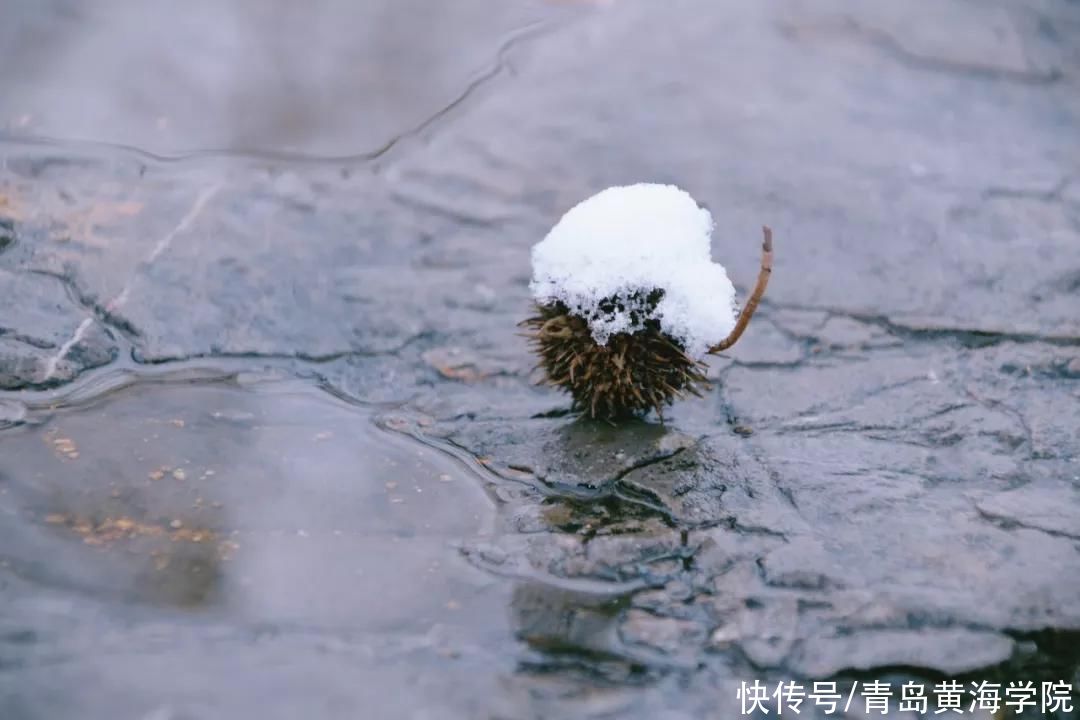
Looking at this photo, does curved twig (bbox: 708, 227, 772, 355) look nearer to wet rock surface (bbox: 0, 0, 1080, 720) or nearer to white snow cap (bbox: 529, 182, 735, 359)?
white snow cap (bbox: 529, 182, 735, 359)

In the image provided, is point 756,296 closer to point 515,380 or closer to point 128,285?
point 515,380

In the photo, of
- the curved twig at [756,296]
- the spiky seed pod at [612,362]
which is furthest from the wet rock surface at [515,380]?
the curved twig at [756,296]

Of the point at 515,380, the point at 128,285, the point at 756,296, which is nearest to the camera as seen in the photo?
the point at 756,296

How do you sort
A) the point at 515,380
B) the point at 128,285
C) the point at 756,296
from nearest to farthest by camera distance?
the point at 756,296 < the point at 515,380 < the point at 128,285

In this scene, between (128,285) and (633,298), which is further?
(128,285)

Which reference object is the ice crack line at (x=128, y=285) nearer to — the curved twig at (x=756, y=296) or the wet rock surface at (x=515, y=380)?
the wet rock surface at (x=515, y=380)

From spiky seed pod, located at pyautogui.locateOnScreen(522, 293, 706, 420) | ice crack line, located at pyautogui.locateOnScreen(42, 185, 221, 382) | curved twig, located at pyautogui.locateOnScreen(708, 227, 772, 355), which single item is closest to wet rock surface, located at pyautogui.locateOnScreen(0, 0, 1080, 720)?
ice crack line, located at pyautogui.locateOnScreen(42, 185, 221, 382)

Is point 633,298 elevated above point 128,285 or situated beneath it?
situated beneath

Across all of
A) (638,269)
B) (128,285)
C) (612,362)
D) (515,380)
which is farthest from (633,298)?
(128,285)
